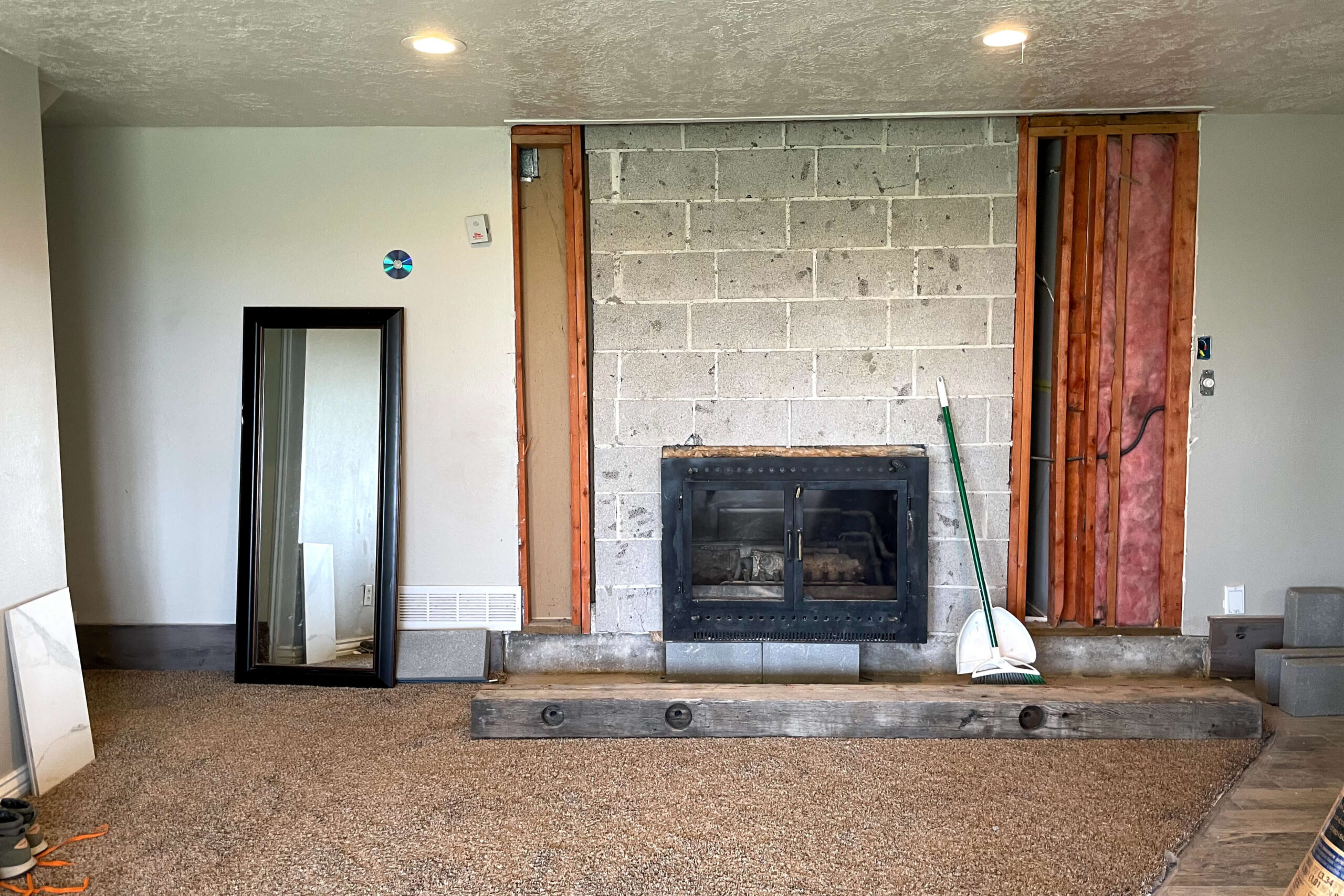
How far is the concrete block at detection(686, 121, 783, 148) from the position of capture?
406 cm

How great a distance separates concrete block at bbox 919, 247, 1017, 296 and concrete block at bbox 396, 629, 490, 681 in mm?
2422

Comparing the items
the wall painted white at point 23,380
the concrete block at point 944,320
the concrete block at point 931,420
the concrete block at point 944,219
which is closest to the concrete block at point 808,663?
the concrete block at point 931,420

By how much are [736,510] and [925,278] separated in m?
1.25

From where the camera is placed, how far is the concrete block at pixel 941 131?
4023mm

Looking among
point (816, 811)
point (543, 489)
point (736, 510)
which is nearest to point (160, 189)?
point (543, 489)

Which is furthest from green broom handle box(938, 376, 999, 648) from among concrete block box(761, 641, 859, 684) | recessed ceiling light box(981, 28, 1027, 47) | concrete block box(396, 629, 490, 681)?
concrete block box(396, 629, 490, 681)

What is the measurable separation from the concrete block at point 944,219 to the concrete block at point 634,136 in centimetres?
97

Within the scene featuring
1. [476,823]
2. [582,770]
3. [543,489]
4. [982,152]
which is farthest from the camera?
[543,489]

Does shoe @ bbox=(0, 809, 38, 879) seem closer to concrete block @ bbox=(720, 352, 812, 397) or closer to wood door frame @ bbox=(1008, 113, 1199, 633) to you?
concrete block @ bbox=(720, 352, 812, 397)

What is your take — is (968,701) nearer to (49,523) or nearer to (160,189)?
(49,523)

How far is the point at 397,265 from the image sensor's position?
420 cm

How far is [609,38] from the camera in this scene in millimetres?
2986

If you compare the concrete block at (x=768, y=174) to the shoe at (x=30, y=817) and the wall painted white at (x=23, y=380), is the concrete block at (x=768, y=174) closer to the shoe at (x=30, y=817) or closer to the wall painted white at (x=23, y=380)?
the wall painted white at (x=23, y=380)

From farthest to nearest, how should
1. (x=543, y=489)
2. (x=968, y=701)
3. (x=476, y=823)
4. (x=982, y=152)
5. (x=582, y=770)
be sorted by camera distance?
(x=543, y=489)
(x=982, y=152)
(x=968, y=701)
(x=582, y=770)
(x=476, y=823)
